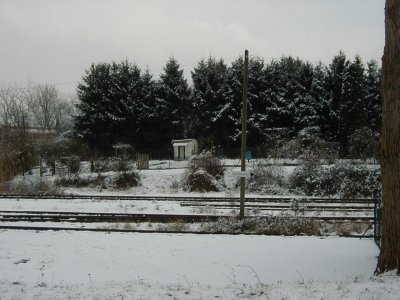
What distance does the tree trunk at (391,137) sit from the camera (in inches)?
294

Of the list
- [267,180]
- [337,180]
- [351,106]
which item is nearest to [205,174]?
[267,180]

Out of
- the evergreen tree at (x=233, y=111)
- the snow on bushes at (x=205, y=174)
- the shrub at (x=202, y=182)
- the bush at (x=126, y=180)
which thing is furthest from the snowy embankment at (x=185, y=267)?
the evergreen tree at (x=233, y=111)

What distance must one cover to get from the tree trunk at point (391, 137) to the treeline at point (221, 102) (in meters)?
34.6

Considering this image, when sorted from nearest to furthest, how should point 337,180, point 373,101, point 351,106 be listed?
point 337,180
point 351,106
point 373,101

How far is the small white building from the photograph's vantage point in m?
40.7

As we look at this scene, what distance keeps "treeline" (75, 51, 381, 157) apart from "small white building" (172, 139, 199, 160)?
2.40m

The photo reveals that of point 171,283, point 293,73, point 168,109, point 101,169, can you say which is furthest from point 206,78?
point 171,283

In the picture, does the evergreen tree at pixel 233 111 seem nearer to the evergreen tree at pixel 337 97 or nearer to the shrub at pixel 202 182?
the evergreen tree at pixel 337 97

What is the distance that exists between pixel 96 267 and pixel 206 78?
127 feet

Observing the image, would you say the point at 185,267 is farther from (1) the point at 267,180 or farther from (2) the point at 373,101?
(2) the point at 373,101

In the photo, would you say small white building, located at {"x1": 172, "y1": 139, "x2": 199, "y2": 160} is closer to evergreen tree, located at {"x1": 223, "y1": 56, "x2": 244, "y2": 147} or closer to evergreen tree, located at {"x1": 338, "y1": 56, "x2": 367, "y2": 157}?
evergreen tree, located at {"x1": 223, "y1": 56, "x2": 244, "y2": 147}

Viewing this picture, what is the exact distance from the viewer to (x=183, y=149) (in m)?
41.0

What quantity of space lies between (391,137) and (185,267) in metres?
5.64

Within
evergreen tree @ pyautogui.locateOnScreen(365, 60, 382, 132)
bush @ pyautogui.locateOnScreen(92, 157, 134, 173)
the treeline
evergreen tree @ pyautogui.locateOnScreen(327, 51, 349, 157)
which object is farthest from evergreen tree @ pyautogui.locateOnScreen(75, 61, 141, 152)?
evergreen tree @ pyautogui.locateOnScreen(365, 60, 382, 132)
